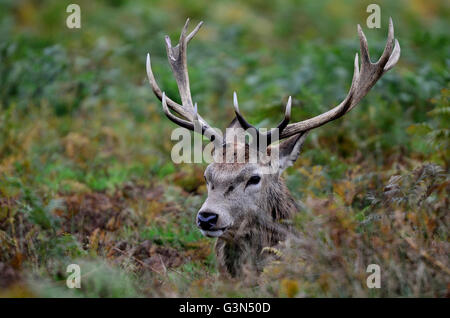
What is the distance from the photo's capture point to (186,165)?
8914 millimetres

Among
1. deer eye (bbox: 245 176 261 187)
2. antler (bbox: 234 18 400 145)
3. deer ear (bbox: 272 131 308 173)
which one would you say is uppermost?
antler (bbox: 234 18 400 145)

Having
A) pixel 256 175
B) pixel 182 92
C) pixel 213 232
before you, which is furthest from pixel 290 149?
pixel 182 92

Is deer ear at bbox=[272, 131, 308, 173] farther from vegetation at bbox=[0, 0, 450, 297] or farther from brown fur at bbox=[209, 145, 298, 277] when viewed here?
vegetation at bbox=[0, 0, 450, 297]

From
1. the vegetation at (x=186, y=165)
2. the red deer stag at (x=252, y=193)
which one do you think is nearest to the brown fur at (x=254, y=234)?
the red deer stag at (x=252, y=193)

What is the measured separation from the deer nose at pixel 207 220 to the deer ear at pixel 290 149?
3.53ft

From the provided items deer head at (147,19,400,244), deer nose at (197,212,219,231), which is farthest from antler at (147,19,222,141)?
deer nose at (197,212,219,231)

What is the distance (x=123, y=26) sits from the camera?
16297 mm

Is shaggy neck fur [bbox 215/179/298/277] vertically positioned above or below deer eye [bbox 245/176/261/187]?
below

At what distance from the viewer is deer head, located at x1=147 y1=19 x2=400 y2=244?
591 cm

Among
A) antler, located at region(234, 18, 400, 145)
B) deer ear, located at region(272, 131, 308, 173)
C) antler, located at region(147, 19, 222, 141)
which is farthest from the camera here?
antler, located at region(147, 19, 222, 141)
